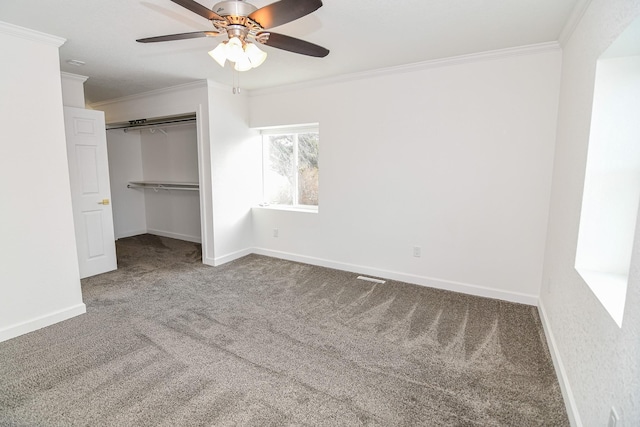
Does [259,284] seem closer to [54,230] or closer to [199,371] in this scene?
[199,371]

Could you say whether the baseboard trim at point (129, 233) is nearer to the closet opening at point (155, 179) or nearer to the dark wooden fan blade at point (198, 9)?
the closet opening at point (155, 179)

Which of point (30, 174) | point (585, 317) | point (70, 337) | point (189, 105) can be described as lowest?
point (70, 337)

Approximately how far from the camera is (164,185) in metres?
5.87

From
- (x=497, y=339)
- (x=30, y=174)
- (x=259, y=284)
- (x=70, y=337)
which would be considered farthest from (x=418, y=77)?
(x=70, y=337)

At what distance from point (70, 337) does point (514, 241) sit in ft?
→ 13.2

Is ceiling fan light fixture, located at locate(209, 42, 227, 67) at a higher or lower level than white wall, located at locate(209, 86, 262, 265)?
higher

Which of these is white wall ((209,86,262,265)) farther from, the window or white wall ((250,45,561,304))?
white wall ((250,45,561,304))

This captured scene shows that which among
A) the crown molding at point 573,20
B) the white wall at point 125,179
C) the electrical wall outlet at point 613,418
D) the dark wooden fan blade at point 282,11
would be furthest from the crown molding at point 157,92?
the electrical wall outlet at point 613,418

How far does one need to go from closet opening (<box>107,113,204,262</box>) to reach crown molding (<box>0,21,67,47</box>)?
2.66m

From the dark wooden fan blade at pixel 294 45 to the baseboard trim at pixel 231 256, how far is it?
3.13m

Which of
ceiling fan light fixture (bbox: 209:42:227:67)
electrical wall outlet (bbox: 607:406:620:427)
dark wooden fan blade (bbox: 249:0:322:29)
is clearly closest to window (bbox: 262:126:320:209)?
ceiling fan light fixture (bbox: 209:42:227:67)

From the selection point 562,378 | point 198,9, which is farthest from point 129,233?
point 562,378

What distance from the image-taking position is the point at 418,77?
3510mm

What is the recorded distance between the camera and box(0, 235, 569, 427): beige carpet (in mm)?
1853
